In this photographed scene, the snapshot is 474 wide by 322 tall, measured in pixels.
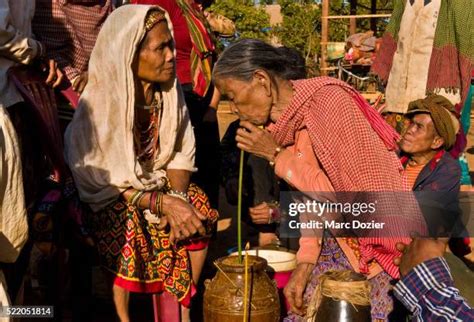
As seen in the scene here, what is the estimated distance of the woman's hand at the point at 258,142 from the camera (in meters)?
3.60

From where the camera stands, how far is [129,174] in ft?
13.8

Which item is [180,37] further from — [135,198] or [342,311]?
[342,311]

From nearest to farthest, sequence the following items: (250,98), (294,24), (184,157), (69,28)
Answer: (250,98)
(184,157)
(69,28)
(294,24)

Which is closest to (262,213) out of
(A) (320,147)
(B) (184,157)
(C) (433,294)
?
(B) (184,157)

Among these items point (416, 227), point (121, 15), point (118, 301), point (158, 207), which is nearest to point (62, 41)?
point (121, 15)

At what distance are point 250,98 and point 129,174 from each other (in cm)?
85

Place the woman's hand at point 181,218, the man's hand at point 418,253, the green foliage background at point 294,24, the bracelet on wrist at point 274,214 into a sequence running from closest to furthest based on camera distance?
the man's hand at point 418,253 → the woman's hand at point 181,218 → the bracelet on wrist at point 274,214 → the green foliage background at point 294,24

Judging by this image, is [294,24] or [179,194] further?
[294,24]

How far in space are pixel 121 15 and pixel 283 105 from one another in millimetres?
1129

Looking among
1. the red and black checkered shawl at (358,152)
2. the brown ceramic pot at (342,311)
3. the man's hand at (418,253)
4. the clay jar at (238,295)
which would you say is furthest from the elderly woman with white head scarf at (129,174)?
the man's hand at (418,253)

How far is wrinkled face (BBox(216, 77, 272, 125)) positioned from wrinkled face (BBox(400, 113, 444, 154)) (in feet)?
4.13

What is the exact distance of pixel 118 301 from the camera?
416cm

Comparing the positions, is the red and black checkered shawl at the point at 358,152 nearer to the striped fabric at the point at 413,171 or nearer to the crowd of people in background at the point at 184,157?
the crowd of people in background at the point at 184,157

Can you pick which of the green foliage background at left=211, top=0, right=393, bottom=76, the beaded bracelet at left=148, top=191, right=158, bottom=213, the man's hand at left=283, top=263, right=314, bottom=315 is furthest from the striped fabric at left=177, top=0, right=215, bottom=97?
the green foliage background at left=211, top=0, right=393, bottom=76
